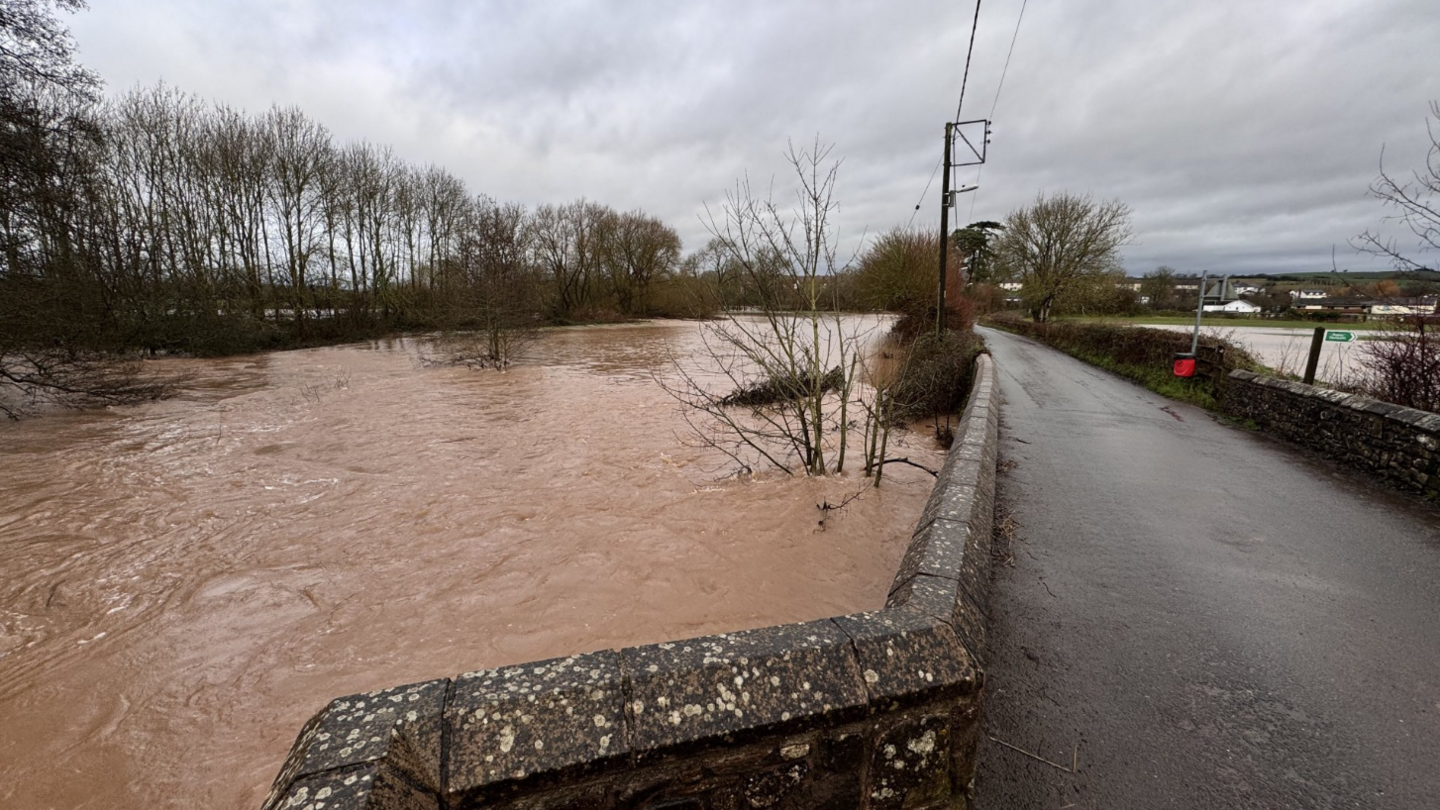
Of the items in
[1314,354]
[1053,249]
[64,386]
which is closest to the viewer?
[1314,354]

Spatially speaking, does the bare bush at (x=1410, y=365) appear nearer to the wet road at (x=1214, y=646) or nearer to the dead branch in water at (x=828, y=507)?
the wet road at (x=1214, y=646)

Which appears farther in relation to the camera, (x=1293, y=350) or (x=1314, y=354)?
(x=1293, y=350)

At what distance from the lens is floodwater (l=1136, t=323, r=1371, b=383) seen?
11.5m

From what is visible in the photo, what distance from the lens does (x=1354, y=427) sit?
20.5 ft

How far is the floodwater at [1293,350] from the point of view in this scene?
11.5 metres

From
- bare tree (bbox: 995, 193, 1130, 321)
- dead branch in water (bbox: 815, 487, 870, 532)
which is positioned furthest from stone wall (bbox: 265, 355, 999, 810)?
bare tree (bbox: 995, 193, 1130, 321)

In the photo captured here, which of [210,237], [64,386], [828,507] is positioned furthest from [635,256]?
[828,507]

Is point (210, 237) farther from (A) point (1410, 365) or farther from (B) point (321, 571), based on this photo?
(A) point (1410, 365)

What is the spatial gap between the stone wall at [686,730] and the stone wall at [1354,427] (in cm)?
677

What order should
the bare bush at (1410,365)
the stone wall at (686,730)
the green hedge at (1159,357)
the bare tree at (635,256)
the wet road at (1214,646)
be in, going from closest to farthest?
the stone wall at (686,730) → the wet road at (1214,646) → the bare bush at (1410,365) → the green hedge at (1159,357) → the bare tree at (635,256)

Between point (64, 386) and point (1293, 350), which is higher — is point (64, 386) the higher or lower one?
the lower one

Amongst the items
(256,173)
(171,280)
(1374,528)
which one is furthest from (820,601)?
(256,173)

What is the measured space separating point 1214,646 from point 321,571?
6.32 meters

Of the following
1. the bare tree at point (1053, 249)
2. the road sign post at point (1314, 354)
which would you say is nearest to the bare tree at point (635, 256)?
the bare tree at point (1053, 249)
